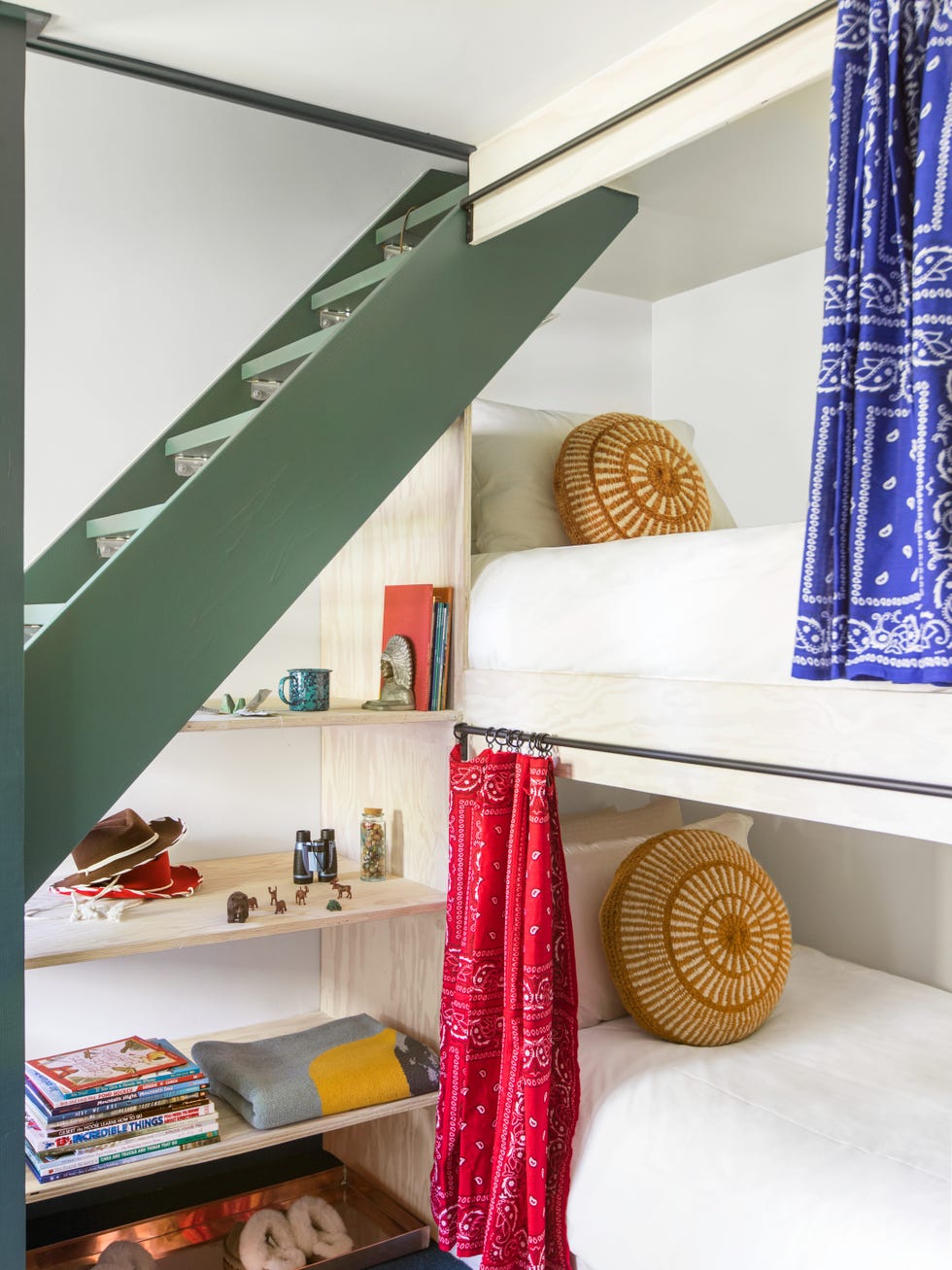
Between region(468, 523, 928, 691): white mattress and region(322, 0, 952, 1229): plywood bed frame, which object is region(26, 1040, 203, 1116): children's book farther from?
region(468, 523, 928, 691): white mattress

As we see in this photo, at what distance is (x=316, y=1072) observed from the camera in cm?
225

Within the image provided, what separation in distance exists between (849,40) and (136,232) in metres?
1.65

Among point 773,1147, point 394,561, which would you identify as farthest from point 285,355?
point 773,1147

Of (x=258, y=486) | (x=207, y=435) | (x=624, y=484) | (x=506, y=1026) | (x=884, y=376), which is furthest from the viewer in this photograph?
(x=624, y=484)

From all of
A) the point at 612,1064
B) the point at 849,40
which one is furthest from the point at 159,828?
the point at 849,40

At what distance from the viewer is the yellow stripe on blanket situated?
2203 mm

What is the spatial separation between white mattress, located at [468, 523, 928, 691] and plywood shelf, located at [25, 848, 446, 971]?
0.52 meters

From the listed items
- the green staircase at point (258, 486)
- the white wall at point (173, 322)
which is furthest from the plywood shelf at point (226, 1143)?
the green staircase at point (258, 486)

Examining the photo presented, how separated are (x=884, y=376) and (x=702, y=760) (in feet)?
2.16

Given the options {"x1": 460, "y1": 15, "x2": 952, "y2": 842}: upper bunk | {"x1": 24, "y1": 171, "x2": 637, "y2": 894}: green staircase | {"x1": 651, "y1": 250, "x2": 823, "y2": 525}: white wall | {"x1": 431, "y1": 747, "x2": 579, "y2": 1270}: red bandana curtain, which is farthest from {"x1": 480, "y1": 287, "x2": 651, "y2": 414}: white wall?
{"x1": 431, "y1": 747, "x2": 579, "y2": 1270}: red bandana curtain

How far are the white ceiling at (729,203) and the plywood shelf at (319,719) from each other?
116 centimetres

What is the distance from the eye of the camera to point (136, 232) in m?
2.54

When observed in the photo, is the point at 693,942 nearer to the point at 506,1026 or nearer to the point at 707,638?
the point at 506,1026

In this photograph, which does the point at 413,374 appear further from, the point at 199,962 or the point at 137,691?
the point at 199,962
